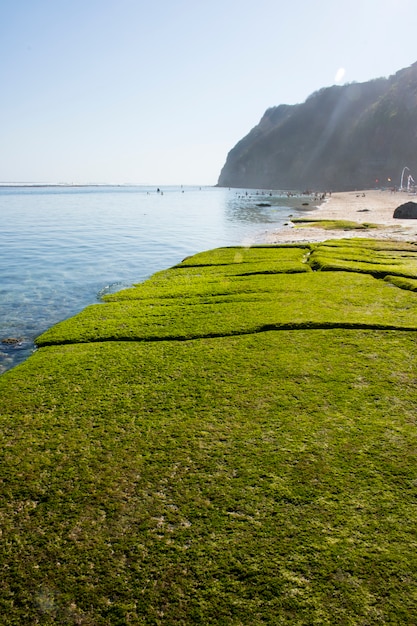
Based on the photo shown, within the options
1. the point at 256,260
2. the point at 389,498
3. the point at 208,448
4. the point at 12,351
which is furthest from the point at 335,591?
the point at 256,260

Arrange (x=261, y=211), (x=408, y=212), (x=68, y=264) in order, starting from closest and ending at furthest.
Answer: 1. (x=68, y=264)
2. (x=408, y=212)
3. (x=261, y=211)

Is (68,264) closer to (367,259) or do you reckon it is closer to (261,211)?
(367,259)

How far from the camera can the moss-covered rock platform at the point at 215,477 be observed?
4418 mm

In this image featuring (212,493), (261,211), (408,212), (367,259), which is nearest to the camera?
(212,493)

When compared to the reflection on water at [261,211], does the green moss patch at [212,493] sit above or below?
below

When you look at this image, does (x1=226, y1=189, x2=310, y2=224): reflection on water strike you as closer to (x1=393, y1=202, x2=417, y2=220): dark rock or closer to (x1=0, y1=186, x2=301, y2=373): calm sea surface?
(x1=0, y1=186, x2=301, y2=373): calm sea surface

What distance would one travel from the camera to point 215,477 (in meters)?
6.05

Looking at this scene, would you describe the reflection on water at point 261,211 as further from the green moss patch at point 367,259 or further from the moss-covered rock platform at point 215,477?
the moss-covered rock platform at point 215,477

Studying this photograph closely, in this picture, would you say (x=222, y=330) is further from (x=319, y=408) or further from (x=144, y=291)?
(x=144, y=291)

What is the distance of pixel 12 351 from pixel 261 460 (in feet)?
35.1

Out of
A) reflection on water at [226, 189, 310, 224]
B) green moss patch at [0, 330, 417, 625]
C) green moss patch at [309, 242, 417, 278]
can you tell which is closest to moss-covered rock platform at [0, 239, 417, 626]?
green moss patch at [0, 330, 417, 625]

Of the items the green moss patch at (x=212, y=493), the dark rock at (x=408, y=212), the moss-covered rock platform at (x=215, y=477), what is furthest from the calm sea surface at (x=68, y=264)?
the dark rock at (x=408, y=212)

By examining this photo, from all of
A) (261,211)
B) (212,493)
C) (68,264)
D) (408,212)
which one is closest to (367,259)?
(212,493)

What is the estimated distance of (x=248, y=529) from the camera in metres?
5.15
